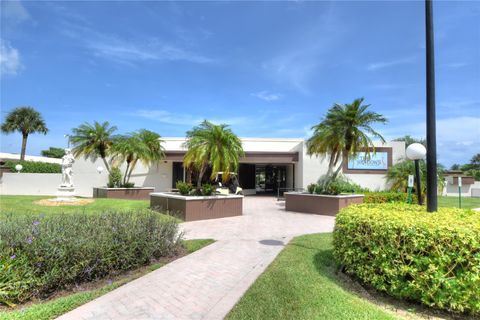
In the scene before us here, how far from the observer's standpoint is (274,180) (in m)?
28.5

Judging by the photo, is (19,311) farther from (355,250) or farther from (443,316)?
(443,316)

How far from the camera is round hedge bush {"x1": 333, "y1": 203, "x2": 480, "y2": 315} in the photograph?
135 inches

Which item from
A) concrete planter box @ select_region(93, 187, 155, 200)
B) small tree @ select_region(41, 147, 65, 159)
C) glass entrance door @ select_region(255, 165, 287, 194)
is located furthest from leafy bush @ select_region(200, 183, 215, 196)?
small tree @ select_region(41, 147, 65, 159)

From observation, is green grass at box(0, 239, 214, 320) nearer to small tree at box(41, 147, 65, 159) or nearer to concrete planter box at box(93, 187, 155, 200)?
concrete planter box at box(93, 187, 155, 200)

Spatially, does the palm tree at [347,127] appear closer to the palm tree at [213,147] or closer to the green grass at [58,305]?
the palm tree at [213,147]

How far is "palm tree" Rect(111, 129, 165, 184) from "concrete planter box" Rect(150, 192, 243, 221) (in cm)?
708

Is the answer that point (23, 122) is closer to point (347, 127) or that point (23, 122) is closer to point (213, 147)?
point (213, 147)

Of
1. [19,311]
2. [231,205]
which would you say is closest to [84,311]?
[19,311]

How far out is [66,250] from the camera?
4285 millimetres

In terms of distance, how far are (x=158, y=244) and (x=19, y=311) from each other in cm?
242

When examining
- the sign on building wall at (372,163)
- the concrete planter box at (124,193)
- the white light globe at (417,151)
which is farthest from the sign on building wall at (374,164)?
the white light globe at (417,151)

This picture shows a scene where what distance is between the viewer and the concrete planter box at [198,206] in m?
10.8

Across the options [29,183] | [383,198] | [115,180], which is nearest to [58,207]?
[115,180]

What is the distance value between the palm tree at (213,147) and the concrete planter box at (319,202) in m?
4.03
